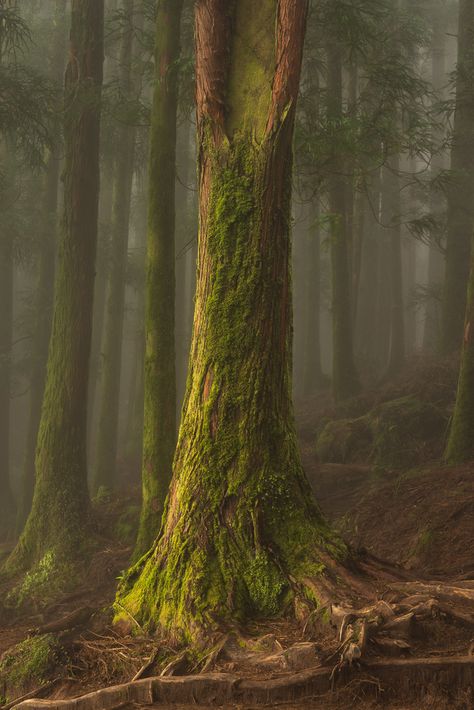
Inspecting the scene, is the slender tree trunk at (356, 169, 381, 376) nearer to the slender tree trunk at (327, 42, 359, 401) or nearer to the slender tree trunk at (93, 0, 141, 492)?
the slender tree trunk at (327, 42, 359, 401)

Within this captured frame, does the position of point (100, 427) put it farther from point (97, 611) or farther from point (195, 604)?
point (195, 604)

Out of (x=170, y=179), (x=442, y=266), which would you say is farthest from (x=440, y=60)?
(x=170, y=179)

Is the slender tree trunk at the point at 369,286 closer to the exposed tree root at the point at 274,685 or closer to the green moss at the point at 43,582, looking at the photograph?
the green moss at the point at 43,582

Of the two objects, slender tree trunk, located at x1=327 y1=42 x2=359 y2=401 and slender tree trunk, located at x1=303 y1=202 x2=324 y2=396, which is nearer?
slender tree trunk, located at x1=327 y1=42 x2=359 y2=401

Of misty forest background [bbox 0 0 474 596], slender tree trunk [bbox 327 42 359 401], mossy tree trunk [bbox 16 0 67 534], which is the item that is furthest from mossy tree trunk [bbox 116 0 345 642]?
mossy tree trunk [bbox 16 0 67 534]

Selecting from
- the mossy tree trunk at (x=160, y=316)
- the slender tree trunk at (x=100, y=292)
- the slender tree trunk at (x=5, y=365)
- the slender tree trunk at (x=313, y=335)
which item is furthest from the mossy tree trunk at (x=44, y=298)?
the mossy tree trunk at (x=160, y=316)

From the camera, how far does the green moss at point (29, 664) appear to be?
4.57 metres

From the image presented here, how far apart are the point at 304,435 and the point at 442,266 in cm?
1961

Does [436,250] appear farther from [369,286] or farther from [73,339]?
[73,339]

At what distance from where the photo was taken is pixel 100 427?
17453mm

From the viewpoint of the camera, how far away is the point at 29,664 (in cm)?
468

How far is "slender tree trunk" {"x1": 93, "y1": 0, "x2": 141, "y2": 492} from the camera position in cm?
1688

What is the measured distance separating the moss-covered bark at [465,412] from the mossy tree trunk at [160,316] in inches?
162

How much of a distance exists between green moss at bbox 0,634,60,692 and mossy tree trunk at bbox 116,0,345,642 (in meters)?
0.59
